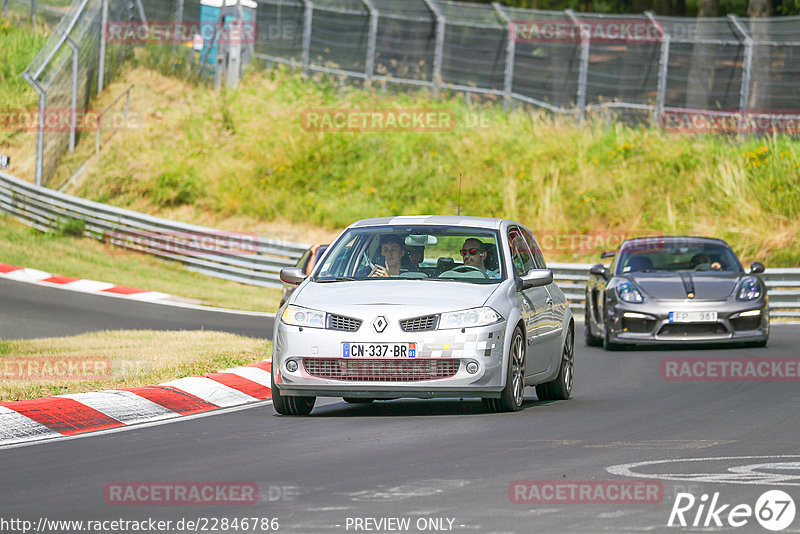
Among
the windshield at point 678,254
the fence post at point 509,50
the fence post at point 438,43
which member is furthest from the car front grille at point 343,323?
the fence post at point 438,43

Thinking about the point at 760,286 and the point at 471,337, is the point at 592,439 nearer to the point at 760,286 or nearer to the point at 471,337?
the point at 471,337

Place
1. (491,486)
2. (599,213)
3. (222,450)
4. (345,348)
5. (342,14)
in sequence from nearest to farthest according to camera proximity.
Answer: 1. (491,486)
2. (222,450)
3. (345,348)
4. (599,213)
5. (342,14)

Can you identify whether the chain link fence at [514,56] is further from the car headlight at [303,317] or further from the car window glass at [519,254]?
the car headlight at [303,317]

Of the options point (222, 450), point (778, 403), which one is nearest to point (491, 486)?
point (222, 450)

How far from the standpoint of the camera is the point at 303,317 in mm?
10344

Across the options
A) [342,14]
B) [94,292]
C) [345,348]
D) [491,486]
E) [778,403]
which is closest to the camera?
[491,486]

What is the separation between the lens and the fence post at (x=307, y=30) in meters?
36.5

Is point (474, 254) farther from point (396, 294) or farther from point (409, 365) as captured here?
point (409, 365)

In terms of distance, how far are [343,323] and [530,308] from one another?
1.69m

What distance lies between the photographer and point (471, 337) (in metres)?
10.1

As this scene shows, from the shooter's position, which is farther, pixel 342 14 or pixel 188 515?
pixel 342 14

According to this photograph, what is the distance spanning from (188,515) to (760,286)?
12199mm

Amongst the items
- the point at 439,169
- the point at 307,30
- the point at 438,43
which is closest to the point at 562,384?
the point at 439,169

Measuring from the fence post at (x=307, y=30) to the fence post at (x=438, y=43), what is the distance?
11.8 ft
